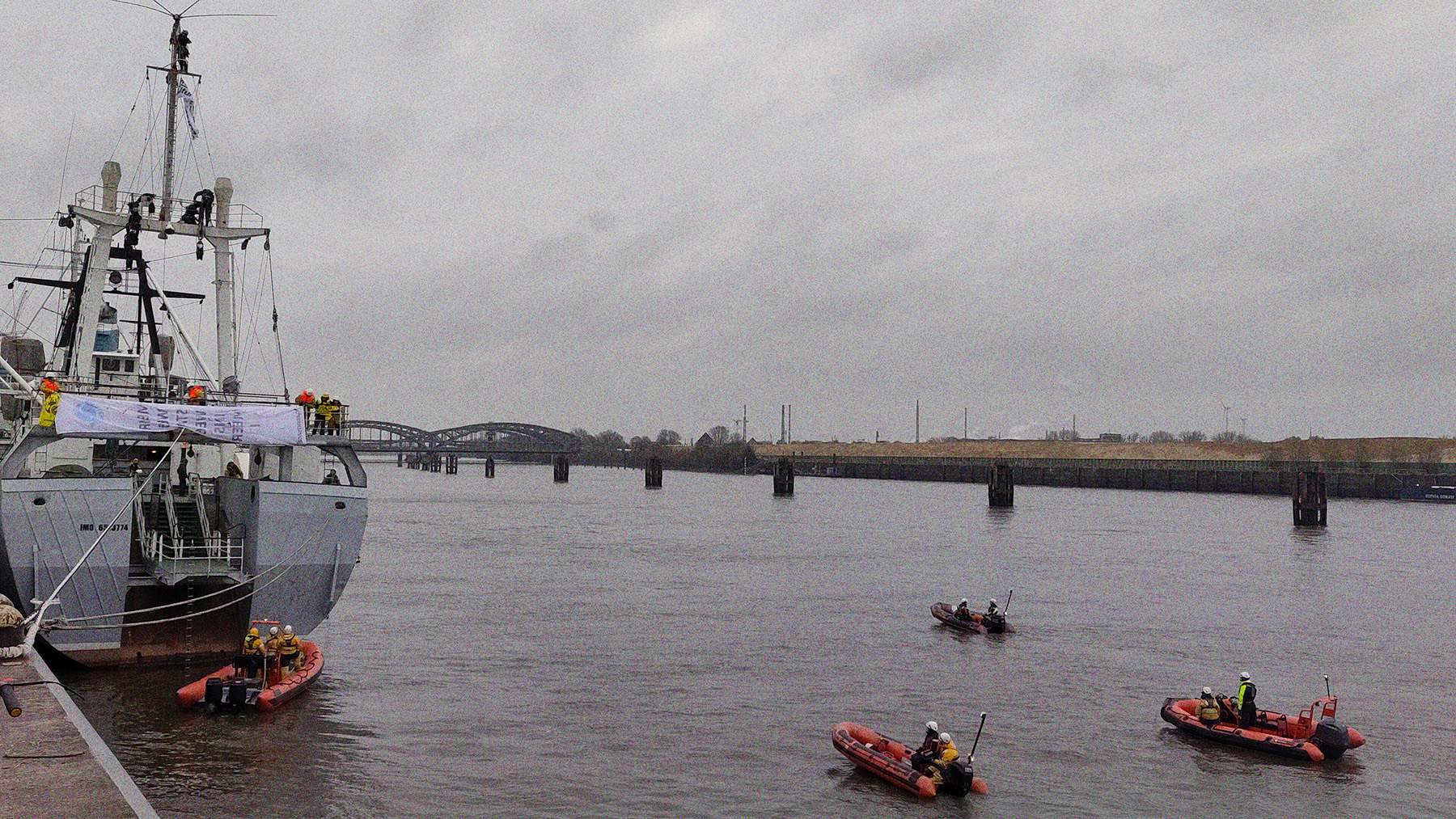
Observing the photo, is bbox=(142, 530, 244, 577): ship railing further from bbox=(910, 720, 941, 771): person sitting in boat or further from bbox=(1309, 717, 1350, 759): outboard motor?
bbox=(1309, 717, 1350, 759): outboard motor

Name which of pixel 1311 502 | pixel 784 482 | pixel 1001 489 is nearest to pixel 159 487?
pixel 1311 502

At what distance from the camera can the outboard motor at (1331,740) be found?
26.0 metres

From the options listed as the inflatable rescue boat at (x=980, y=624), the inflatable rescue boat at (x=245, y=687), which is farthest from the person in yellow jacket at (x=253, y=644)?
the inflatable rescue boat at (x=980, y=624)

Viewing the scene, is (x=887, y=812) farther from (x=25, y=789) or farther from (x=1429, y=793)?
(x=25, y=789)

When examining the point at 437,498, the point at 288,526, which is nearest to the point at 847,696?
the point at 288,526

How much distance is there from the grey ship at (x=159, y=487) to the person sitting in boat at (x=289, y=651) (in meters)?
1.63

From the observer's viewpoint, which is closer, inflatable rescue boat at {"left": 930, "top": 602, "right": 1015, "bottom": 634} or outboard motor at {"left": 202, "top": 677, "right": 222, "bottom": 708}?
outboard motor at {"left": 202, "top": 677, "right": 222, "bottom": 708}

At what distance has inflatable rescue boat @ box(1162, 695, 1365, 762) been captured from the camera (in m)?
26.1

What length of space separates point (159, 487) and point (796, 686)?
19.6 m

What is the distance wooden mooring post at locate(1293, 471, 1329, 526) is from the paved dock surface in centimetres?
10181

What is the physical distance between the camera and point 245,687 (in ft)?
85.1

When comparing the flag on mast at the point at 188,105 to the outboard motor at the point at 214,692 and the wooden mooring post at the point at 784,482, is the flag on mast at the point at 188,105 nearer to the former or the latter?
the outboard motor at the point at 214,692

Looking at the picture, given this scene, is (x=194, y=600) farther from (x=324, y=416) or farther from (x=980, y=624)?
(x=980, y=624)

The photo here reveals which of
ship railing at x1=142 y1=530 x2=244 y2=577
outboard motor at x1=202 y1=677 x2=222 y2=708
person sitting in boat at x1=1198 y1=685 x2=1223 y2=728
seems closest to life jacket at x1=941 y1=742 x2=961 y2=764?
person sitting in boat at x1=1198 y1=685 x2=1223 y2=728
